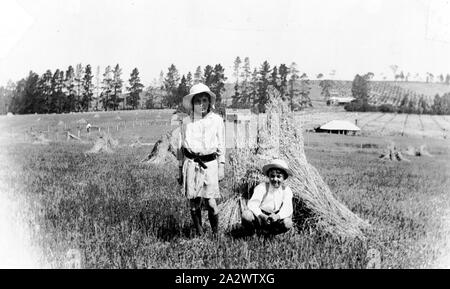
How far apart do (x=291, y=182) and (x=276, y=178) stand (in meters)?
0.46

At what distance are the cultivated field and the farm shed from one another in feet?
51.9

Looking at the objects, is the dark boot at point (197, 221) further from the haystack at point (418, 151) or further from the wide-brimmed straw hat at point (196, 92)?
the haystack at point (418, 151)

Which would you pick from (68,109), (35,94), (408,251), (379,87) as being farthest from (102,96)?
(379,87)

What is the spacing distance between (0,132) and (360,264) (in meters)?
10.4

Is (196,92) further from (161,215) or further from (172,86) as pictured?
(172,86)

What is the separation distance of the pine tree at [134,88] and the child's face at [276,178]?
4746 millimetres

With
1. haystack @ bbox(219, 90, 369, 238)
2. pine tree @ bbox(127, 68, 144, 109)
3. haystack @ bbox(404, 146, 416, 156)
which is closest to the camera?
haystack @ bbox(219, 90, 369, 238)

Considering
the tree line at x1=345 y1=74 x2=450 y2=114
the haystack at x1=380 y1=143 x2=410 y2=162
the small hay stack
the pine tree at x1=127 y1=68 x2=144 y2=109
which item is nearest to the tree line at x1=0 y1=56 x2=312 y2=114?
the pine tree at x1=127 y1=68 x2=144 y2=109

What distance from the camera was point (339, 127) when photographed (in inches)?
1153

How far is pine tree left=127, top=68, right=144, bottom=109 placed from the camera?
9.71 m

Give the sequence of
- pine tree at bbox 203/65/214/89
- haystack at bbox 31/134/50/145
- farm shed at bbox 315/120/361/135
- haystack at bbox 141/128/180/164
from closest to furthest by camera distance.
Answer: pine tree at bbox 203/65/214/89, haystack at bbox 141/128/180/164, haystack at bbox 31/134/50/145, farm shed at bbox 315/120/361/135

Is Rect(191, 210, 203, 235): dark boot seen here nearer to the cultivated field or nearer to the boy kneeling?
the cultivated field

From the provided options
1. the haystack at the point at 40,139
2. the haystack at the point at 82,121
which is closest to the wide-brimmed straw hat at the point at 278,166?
the haystack at the point at 40,139

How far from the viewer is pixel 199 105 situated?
516cm
